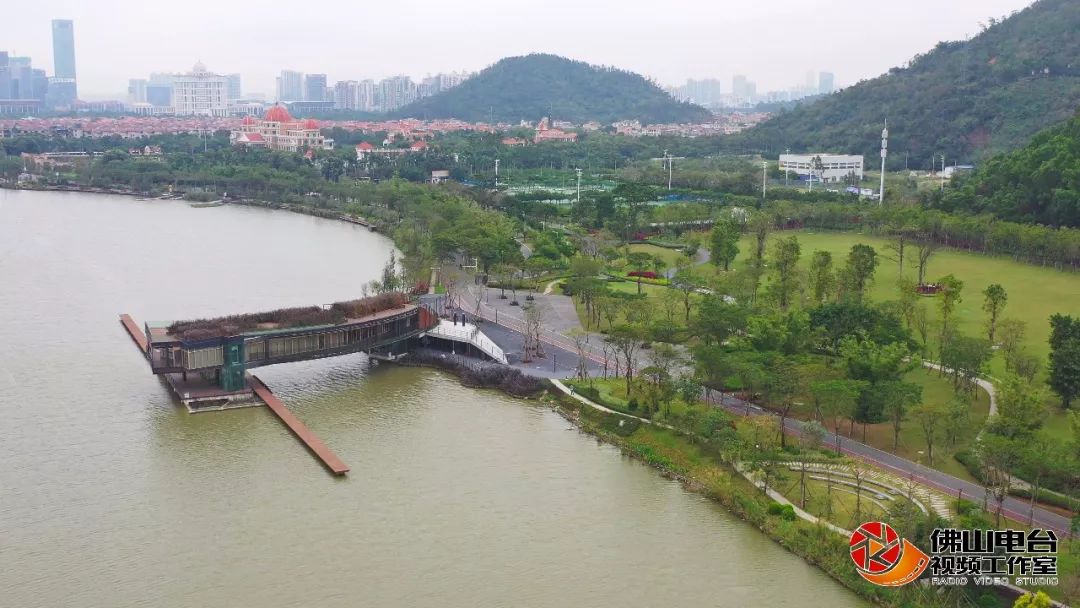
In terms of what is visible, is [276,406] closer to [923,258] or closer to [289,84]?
[923,258]

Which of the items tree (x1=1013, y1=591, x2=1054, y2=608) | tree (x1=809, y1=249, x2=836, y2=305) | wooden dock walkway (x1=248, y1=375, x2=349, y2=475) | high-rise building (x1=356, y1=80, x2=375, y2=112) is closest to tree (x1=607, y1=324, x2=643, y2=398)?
wooden dock walkway (x1=248, y1=375, x2=349, y2=475)

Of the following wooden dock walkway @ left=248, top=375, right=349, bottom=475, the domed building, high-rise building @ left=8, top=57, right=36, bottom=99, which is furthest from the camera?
high-rise building @ left=8, top=57, right=36, bottom=99

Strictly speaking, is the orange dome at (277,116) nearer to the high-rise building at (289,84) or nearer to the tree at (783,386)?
the tree at (783,386)

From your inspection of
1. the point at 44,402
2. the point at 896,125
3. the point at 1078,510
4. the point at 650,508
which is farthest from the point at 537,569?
the point at 896,125

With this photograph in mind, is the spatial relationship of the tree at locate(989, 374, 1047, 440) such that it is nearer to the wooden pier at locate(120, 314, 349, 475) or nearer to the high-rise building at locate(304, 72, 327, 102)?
the wooden pier at locate(120, 314, 349, 475)

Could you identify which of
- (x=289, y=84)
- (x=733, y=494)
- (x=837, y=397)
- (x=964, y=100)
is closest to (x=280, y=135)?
(x=964, y=100)

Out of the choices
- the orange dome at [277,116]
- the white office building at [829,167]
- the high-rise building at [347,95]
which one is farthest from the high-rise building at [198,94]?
the white office building at [829,167]
